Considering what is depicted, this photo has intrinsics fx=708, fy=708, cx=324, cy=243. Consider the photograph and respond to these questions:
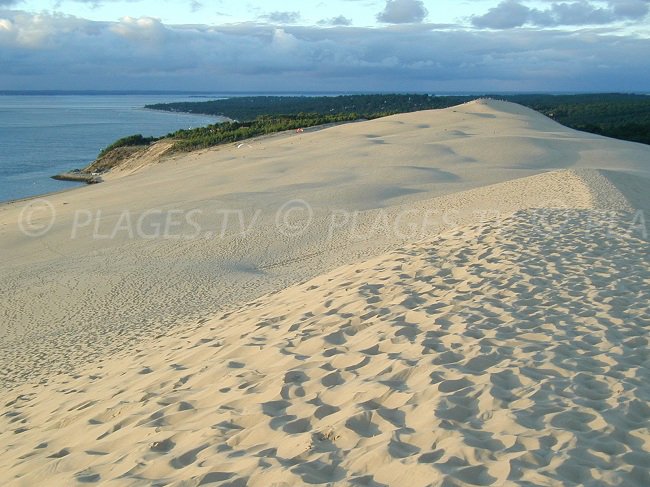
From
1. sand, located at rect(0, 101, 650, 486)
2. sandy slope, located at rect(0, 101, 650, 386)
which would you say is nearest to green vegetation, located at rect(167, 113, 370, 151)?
sandy slope, located at rect(0, 101, 650, 386)

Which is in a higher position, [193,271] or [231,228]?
[231,228]

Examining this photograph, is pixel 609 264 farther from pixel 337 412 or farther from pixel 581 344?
pixel 337 412

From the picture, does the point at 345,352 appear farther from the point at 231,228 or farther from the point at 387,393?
the point at 231,228

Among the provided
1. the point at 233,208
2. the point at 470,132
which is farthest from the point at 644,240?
the point at 470,132

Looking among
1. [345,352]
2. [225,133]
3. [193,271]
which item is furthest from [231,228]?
[225,133]

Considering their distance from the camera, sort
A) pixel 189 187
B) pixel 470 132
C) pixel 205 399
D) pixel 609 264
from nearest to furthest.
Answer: pixel 205 399 → pixel 609 264 → pixel 189 187 → pixel 470 132

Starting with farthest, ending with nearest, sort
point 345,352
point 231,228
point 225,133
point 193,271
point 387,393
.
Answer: point 225,133, point 231,228, point 193,271, point 345,352, point 387,393
